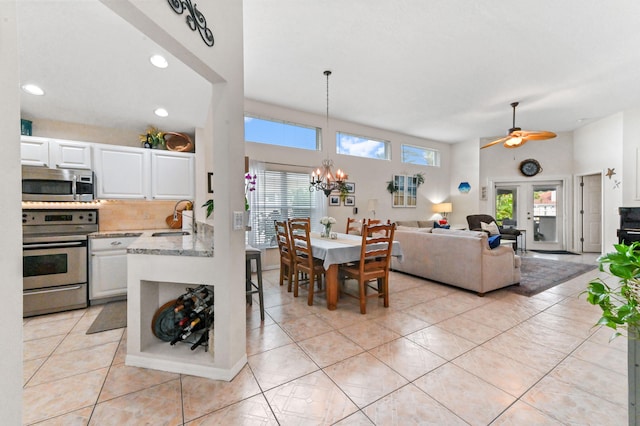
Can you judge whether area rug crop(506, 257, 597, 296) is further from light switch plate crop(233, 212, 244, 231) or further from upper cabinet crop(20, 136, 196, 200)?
upper cabinet crop(20, 136, 196, 200)

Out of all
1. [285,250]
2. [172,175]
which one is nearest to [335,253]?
[285,250]

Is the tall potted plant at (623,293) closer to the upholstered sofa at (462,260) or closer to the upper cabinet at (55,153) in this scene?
the upholstered sofa at (462,260)

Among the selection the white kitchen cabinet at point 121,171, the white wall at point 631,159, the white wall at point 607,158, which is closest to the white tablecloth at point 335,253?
the white kitchen cabinet at point 121,171

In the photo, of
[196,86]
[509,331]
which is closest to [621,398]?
[509,331]

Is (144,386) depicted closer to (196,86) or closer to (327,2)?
(196,86)

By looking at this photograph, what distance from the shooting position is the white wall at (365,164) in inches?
196

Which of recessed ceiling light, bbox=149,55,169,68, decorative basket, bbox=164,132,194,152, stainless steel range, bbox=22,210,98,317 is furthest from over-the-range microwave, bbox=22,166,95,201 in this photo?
recessed ceiling light, bbox=149,55,169,68

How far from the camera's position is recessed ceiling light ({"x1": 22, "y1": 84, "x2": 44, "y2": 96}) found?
263 cm

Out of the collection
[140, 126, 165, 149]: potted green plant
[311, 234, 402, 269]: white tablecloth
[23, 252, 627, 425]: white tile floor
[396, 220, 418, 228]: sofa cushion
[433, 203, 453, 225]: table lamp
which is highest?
[140, 126, 165, 149]: potted green plant

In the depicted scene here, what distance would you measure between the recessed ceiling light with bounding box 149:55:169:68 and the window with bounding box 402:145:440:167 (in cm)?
597

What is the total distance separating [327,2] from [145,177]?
10.4 feet

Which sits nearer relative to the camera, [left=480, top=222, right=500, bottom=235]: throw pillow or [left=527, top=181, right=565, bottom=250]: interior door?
[left=480, top=222, right=500, bottom=235]: throw pillow

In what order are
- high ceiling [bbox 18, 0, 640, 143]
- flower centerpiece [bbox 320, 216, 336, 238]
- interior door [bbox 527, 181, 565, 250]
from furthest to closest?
interior door [bbox 527, 181, 565, 250], flower centerpiece [bbox 320, 216, 336, 238], high ceiling [bbox 18, 0, 640, 143]

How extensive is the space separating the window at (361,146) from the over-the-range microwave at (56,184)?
4.32m
